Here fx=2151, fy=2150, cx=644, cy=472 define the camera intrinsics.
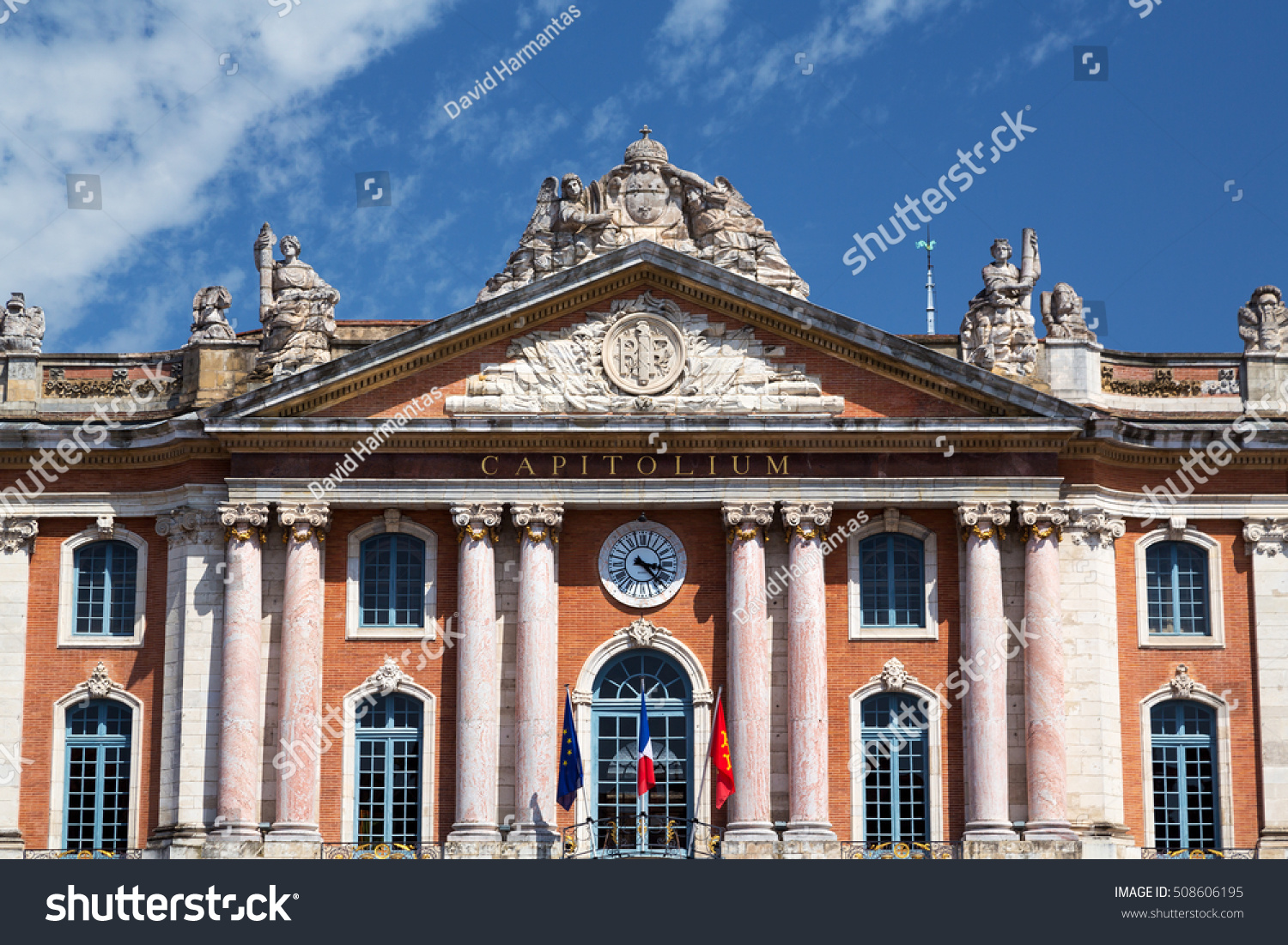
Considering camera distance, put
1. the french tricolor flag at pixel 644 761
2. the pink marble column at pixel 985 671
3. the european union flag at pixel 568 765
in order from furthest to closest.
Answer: the pink marble column at pixel 985 671, the french tricolor flag at pixel 644 761, the european union flag at pixel 568 765

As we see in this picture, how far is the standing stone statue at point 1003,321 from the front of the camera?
139 feet

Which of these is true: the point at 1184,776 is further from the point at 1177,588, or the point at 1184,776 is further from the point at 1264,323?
the point at 1264,323

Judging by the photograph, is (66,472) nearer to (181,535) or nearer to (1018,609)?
(181,535)

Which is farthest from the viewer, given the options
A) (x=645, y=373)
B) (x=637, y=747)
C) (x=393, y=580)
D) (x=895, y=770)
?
(x=393, y=580)

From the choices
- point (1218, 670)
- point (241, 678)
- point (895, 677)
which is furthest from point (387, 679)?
point (1218, 670)

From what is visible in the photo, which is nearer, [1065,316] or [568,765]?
[568,765]

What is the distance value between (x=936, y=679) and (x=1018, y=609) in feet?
6.89

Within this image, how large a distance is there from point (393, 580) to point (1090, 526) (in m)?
13.8

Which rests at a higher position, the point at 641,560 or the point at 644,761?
the point at 641,560

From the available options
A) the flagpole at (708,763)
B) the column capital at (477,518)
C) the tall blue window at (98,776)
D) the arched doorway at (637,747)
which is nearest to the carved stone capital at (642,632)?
the arched doorway at (637,747)

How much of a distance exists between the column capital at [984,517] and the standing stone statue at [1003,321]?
281 cm

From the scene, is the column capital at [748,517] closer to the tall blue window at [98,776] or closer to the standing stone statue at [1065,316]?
the standing stone statue at [1065,316]

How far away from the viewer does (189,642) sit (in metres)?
41.7

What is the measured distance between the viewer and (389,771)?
41500 mm
